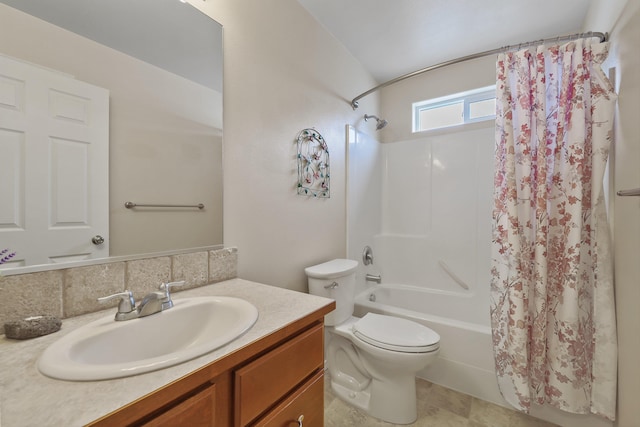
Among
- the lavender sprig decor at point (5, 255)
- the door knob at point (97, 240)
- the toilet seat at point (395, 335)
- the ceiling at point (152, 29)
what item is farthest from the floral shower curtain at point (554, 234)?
the lavender sprig decor at point (5, 255)

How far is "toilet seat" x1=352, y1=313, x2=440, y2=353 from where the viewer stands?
4.34ft

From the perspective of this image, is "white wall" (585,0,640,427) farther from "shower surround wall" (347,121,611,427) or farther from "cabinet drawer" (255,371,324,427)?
"cabinet drawer" (255,371,324,427)

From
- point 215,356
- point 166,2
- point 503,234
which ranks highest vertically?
point 166,2

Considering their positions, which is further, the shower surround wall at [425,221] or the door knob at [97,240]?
the shower surround wall at [425,221]

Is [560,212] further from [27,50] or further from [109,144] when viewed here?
[27,50]

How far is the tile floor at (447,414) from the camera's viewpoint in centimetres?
141

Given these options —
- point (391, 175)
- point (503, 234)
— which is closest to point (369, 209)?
point (391, 175)

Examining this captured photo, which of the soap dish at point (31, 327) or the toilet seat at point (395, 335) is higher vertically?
the soap dish at point (31, 327)

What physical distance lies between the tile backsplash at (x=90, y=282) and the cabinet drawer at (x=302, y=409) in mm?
561

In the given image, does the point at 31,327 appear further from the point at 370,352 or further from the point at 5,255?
the point at 370,352

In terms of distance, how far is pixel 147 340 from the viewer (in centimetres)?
74

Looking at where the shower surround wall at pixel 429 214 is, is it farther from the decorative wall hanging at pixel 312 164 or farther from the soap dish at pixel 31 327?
the soap dish at pixel 31 327

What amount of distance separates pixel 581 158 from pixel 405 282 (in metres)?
1.65

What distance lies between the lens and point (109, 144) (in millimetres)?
849
